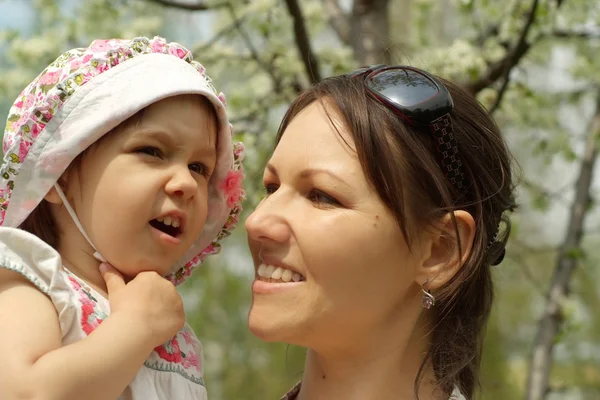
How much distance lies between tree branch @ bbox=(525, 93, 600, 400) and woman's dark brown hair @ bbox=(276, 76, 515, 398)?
2603 millimetres

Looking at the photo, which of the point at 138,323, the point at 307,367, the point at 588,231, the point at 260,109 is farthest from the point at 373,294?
the point at 588,231

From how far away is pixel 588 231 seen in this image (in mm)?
5590

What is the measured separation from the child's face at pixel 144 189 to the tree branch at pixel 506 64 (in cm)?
220

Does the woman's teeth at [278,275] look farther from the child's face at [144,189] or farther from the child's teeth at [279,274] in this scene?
the child's face at [144,189]

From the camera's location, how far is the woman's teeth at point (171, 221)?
2.20m

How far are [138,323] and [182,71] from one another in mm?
737

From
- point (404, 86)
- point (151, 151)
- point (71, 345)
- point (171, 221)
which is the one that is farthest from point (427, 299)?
point (71, 345)

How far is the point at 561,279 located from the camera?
5.21 m

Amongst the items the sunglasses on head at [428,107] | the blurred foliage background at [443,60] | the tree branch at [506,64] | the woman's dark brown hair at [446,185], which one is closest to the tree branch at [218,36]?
the blurred foliage background at [443,60]

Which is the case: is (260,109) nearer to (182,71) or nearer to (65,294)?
(182,71)

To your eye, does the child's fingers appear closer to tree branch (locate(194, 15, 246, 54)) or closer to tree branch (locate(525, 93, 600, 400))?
tree branch (locate(194, 15, 246, 54))

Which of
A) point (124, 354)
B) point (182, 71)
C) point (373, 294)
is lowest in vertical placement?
point (373, 294)

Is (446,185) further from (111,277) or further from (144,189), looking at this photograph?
(111,277)

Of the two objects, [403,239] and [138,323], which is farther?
[403,239]
